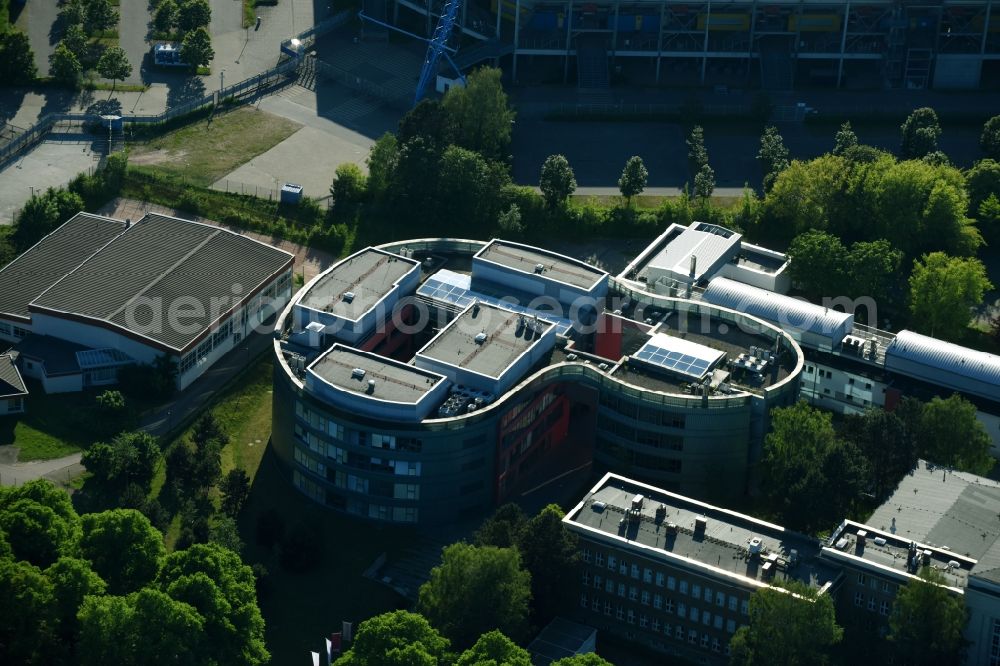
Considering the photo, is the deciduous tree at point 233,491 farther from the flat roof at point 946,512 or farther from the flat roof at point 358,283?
the flat roof at point 946,512

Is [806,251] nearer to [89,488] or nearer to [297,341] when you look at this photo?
[297,341]

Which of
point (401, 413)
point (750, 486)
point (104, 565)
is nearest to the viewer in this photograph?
point (104, 565)

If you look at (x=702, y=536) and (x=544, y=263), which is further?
(x=544, y=263)

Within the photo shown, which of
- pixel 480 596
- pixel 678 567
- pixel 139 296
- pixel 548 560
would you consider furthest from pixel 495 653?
pixel 139 296

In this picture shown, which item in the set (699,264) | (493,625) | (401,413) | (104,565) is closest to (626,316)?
(699,264)

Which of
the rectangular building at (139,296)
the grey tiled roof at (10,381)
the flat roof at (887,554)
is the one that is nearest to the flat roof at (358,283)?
→ the rectangular building at (139,296)

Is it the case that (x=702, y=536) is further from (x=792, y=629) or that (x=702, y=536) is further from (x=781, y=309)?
(x=781, y=309)
